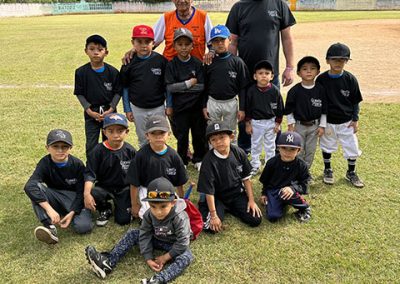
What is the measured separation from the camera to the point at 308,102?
15.6 ft

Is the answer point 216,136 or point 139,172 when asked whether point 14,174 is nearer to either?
point 139,172

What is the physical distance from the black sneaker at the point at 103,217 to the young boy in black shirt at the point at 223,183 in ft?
3.54

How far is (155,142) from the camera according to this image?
3914 millimetres

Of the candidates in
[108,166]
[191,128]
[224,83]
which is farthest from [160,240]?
[224,83]

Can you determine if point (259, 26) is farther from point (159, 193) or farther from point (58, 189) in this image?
point (58, 189)

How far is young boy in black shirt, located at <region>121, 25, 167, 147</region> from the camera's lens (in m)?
4.75

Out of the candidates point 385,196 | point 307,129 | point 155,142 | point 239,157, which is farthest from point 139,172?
point 385,196

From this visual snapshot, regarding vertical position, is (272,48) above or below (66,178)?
above

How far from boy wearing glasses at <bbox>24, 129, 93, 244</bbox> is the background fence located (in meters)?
52.0

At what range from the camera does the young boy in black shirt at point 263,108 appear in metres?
4.87

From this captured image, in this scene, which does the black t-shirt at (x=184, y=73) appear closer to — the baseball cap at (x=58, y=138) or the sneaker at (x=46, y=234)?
the baseball cap at (x=58, y=138)

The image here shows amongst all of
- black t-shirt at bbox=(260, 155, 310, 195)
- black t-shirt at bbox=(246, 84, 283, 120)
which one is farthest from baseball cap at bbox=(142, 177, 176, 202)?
black t-shirt at bbox=(246, 84, 283, 120)

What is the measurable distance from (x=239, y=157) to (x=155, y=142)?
3.21ft

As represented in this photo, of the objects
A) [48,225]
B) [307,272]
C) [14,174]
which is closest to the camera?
[307,272]
